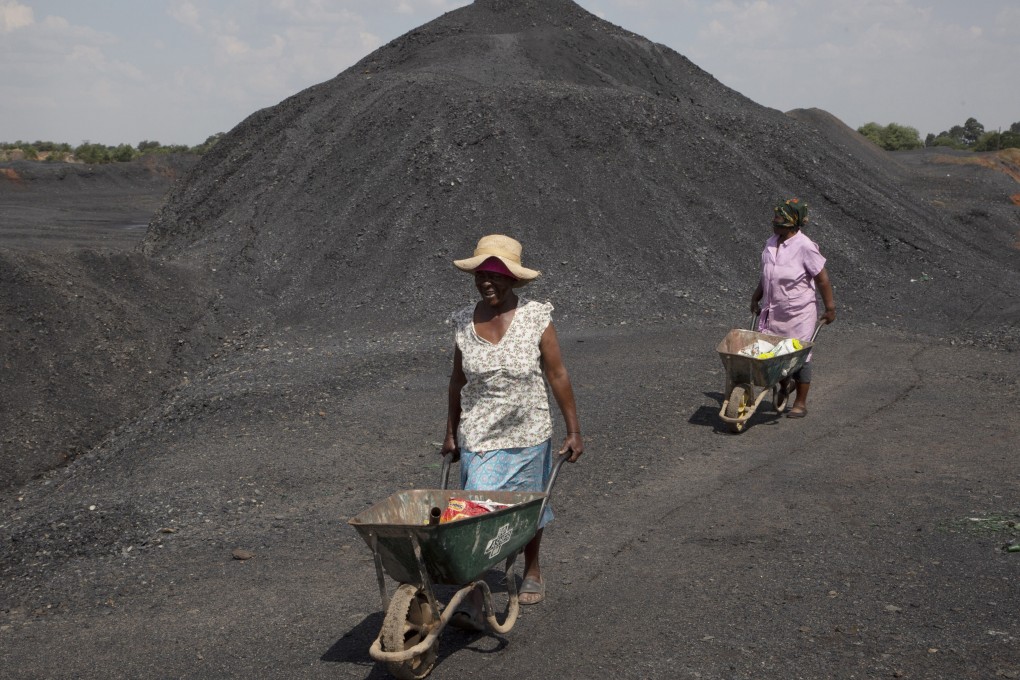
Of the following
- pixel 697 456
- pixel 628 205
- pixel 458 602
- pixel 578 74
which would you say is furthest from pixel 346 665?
pixel 578 74

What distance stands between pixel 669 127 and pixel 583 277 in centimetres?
522

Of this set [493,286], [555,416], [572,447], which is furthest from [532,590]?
[555,416]

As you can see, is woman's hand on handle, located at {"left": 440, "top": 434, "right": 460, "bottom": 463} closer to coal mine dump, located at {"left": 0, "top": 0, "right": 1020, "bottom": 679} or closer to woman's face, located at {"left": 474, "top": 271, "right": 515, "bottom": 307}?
woman's face, located at {"left": 474, "top": 271, "right": 515, "bottom": 307}

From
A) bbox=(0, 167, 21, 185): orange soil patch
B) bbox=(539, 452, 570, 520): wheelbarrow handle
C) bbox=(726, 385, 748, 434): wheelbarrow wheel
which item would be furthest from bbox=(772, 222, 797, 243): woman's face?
bbox=(0, 167, 21, 185): orange soil patch

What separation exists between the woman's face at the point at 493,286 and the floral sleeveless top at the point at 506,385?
0.11 m

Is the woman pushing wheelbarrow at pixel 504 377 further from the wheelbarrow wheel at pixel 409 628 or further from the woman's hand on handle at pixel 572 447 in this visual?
the wheelbarrow wheel at pixel 409 628

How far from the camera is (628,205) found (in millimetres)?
18797

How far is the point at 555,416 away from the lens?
10.3 metres

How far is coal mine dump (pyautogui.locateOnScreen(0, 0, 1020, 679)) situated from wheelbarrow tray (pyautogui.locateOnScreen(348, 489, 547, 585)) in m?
0.59

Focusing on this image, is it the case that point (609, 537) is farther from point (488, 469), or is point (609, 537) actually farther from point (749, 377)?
point (749, 377)

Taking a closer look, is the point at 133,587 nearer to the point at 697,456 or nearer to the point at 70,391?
the point at 697,456

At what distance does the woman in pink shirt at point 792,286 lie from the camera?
9.47 meters

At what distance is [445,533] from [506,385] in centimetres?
115

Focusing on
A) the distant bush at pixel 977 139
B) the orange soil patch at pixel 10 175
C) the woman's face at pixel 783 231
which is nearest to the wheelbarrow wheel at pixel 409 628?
the woman's face at pixel 783 231
